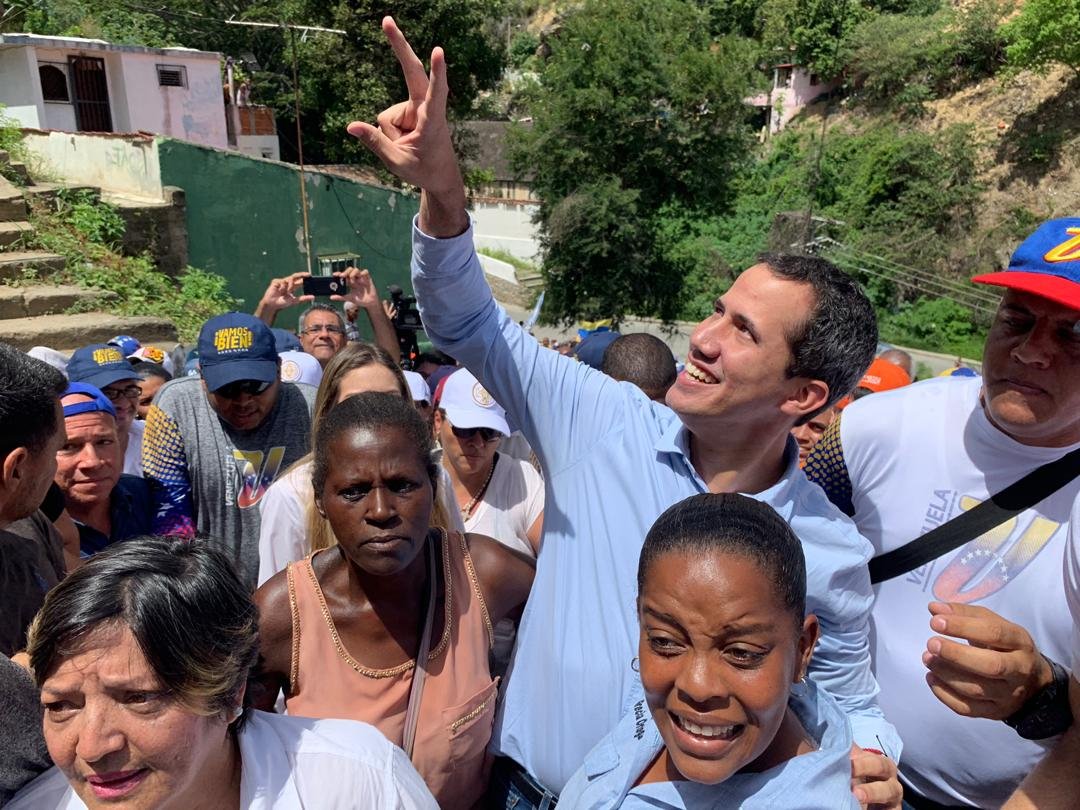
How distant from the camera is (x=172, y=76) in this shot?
17672 mm

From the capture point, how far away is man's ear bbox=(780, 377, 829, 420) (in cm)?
174

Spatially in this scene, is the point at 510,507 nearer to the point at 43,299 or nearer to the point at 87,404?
the point at 87,404

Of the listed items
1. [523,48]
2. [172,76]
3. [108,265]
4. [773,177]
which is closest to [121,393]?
[108,265]

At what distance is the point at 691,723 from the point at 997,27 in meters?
34.2

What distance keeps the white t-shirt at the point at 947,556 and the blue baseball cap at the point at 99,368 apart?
106 inches

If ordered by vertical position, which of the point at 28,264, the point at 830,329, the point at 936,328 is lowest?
the point at 936,328

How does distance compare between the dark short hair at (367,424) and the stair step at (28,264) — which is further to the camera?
the stair step at (28,264)

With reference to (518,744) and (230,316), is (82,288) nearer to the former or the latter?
(230,316)

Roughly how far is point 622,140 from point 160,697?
2533 cm

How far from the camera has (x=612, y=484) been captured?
1.75 m

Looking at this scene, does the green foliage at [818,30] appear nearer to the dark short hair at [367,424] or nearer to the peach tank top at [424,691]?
the dark short hair at [367,424]

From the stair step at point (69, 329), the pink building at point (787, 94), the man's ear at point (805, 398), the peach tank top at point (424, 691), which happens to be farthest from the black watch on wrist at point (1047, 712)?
the pink building at point (787, 94)

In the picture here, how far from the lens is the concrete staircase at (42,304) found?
7344 millimetres

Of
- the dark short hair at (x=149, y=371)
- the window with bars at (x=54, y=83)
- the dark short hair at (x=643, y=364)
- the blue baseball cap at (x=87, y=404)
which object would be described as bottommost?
the dark short hair at (x=149, y=371)
